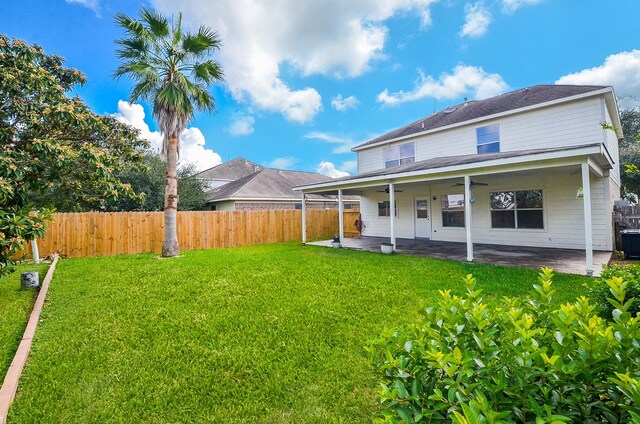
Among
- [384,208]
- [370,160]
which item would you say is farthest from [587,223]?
[370,160]

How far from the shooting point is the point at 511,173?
9180 millimetres

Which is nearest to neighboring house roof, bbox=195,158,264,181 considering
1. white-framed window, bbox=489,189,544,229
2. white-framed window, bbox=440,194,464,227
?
white-framed window, bbox=440,194,464,227

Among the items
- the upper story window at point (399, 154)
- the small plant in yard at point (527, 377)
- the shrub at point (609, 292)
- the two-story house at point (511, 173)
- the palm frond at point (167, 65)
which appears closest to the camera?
the small plant in yard at point (527, 377)

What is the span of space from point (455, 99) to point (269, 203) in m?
13.1

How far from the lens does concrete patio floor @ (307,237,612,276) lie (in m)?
7.93

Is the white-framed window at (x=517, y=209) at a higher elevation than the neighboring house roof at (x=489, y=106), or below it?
below

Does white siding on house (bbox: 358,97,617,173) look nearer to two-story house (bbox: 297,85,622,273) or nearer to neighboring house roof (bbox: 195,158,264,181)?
two-story house (bbox: 297,85,622,273)

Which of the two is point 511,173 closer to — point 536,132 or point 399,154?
point 536,132

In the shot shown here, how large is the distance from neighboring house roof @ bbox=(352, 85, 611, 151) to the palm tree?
925cm

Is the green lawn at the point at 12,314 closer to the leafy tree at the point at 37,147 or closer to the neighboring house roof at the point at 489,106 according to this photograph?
the leafy tree at the point at 37,147

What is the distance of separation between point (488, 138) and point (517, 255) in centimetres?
541

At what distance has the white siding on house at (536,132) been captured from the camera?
10203 millimetres

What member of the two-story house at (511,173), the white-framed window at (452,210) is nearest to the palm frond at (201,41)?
the two-story house at (511,173)

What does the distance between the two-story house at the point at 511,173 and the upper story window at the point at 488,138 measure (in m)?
0.04
